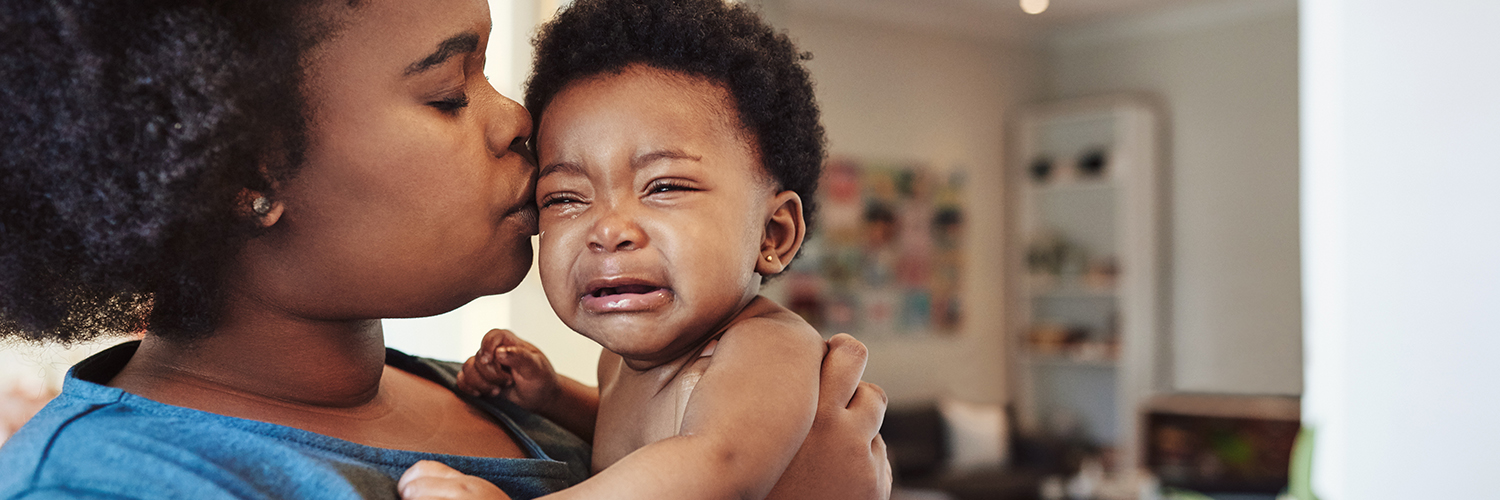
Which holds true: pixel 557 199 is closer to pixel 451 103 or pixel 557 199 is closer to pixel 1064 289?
pixel 451 103

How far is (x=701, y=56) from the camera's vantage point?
2.81 feet

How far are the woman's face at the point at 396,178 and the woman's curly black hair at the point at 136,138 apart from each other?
2 cm

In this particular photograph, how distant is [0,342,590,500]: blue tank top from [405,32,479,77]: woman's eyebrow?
0.83 feet

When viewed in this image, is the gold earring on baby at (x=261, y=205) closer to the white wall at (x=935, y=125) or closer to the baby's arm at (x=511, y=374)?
the baby's arm at (x=511, y=374)

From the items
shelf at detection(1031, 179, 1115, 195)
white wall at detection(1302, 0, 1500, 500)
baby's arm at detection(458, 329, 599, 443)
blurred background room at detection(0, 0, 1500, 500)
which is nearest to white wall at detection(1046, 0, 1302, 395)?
blurred background room at detection(0, 0, 1500, 500)

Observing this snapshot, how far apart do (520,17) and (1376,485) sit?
207 centimetres

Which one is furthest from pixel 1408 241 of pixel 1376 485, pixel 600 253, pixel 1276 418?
pixel 1276 418

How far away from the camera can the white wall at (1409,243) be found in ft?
6.93

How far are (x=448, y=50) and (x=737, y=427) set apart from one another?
1.07ft

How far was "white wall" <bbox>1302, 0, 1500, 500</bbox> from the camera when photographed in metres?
2.11

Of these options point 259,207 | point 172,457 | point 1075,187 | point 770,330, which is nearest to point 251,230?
point 259,207

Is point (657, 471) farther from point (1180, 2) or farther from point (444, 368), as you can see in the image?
point (1180, 2)

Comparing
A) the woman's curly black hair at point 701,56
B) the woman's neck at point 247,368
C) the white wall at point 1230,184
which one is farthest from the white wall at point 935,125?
the woman's neck at point 247,368

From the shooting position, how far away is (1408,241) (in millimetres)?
2207
